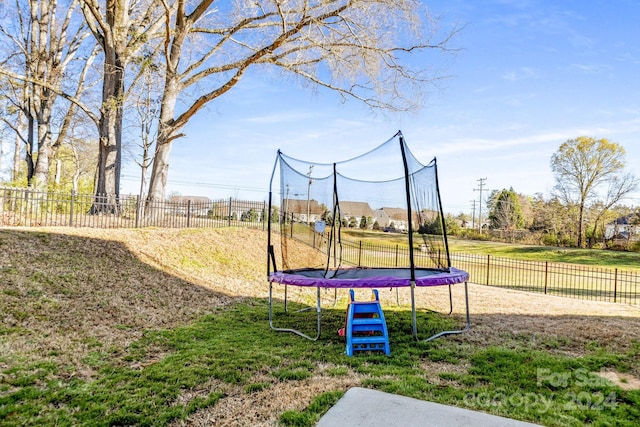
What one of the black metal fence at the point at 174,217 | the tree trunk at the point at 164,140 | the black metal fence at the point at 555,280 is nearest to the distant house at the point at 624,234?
the black metal fence at the point at 555,280

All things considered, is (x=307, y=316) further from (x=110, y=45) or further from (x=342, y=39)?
(x=110, y=45)

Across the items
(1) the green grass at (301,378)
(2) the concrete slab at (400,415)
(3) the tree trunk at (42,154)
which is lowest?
(1) the green grass at (301,378)

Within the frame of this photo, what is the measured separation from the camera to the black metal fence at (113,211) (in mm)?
9578

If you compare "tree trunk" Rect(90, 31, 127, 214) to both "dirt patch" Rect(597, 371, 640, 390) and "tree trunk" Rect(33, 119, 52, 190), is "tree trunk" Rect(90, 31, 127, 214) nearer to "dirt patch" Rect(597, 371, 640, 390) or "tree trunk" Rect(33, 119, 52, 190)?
"tree trunk" Rect(33, 119, 52, 190)

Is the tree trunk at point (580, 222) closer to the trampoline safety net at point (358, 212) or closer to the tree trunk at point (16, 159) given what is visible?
the trampoline safety net at point (358, 212)

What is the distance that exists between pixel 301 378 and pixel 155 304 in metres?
3.50

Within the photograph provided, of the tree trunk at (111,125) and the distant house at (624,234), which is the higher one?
the tree trunk at (111,125)

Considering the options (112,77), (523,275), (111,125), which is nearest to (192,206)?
(111,125)

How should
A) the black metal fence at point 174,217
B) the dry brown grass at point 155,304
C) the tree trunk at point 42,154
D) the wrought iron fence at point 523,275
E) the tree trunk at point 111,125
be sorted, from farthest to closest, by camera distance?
1. the tree trunk at point 42,154
2. the tree trunk at point 111,125
3. the black metal fence at point 174,217
4. the wrought iron fence at point 523,275
5. the dry brown grass at point 155,304

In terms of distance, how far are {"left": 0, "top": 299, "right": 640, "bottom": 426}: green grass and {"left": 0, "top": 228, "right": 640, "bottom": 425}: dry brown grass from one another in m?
0.16

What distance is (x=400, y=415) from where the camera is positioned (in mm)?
2246

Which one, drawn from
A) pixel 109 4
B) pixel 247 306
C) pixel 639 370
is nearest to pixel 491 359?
pixel 639 370

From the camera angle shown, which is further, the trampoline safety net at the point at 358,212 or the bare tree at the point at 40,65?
the bare tree at the point at 40,65

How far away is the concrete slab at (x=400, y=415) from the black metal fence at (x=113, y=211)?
9653 millimetres
